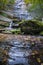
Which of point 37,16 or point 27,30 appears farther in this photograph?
point 37,16

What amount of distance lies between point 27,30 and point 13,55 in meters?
5.64

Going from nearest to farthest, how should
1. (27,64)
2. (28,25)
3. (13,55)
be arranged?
(27,64)
(13,55)
(28,25)

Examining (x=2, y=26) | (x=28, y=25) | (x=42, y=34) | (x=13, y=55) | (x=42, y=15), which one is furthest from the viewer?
(x=42, y=15)

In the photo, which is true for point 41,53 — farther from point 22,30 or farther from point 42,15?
point 42,15

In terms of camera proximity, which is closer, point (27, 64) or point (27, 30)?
point (27, 64)

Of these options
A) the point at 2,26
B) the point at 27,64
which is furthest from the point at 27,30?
the point at 27,64

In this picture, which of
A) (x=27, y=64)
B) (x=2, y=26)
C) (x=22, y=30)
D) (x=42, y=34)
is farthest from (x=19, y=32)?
(x=27, y=64)

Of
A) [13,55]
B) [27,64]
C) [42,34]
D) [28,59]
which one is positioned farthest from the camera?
[42,34]

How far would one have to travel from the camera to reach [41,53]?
639 cm

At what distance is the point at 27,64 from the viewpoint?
16.8ft

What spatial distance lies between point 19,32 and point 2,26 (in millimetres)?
2539

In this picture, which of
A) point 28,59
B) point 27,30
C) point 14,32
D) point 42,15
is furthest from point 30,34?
point 28,59

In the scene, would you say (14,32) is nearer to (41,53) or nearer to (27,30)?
(27,30)

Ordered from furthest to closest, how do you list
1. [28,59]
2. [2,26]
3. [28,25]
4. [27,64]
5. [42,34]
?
[2,26], [28,25], [42,34], [28,59], [27,64]
